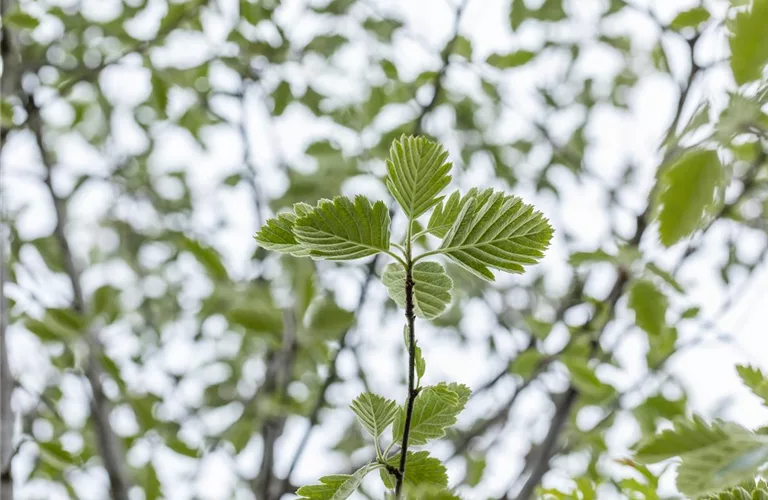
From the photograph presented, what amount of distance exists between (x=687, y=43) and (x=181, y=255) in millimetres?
1067

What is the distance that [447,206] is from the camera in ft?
1.10

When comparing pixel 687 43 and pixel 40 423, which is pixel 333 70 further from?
pixel 40 423

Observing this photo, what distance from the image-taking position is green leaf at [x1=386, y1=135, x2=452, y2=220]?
0.31 metres

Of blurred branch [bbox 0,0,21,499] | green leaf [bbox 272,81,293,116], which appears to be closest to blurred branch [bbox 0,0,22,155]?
blurred branch [bbox 0,0,21,499]

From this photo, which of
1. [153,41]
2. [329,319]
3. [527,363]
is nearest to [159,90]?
[153,41]

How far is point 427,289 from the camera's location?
326mm

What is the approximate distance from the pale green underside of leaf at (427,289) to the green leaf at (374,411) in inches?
2.2

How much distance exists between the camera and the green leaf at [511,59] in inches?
38.6

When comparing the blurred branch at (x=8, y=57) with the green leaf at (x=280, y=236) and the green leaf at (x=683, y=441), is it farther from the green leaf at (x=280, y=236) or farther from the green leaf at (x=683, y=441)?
the green leaf at (x=683, y=441)

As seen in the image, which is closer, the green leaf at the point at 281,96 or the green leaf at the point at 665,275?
the green leaf at the point at 665,275

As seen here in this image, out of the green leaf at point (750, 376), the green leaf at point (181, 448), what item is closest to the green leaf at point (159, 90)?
the green leaf at point (181, 448)

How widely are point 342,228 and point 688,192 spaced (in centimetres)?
21

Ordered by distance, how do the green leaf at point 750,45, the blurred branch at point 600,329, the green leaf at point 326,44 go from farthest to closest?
the green leaf at point 326,44
the blurred branch at point 600,329
the green leaf at point 750,45

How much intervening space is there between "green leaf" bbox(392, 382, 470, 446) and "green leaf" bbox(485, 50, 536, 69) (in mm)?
717
